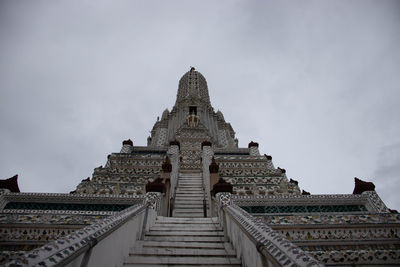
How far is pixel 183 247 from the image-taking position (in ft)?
15.0

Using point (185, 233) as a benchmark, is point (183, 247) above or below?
below

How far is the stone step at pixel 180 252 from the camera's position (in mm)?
4223

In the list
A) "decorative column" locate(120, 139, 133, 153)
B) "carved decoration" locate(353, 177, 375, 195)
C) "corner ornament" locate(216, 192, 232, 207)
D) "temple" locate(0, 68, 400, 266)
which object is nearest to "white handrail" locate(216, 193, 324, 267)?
"temple" locate(0, 68, 400, 266)

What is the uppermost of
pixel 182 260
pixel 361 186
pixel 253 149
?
pixel 253 149

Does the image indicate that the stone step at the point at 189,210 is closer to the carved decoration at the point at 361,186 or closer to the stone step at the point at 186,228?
the stone step at the point at 186,228

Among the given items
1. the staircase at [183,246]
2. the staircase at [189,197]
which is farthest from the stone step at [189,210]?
the staircase at [183,246]

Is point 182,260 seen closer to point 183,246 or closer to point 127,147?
point 183,246

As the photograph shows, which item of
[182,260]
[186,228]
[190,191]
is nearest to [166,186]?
[190,191]

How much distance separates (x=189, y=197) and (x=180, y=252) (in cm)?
531

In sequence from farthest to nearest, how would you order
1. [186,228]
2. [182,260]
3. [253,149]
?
[253,149], [186,228], [182,260]

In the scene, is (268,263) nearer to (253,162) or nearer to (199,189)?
(199,189)

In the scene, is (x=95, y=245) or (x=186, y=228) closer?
(x=95, y=245)

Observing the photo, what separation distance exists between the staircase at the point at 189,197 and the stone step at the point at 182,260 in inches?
156

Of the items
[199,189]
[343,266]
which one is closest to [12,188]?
[199,189]
